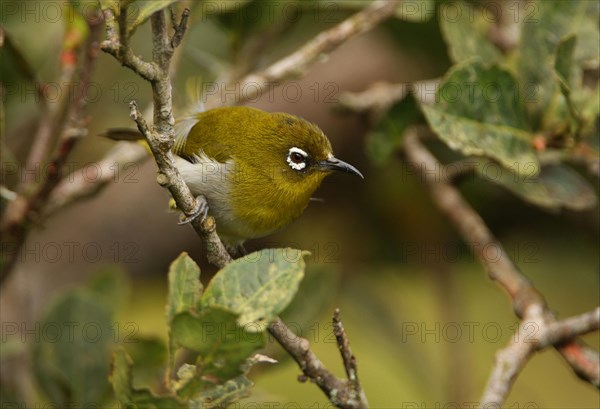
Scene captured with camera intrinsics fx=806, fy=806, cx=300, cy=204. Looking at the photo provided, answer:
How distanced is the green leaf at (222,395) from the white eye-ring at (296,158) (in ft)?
4.41

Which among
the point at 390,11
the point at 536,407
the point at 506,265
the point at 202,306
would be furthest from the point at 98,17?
the point at 536,407

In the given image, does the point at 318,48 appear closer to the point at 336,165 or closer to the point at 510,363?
the point at 336,165

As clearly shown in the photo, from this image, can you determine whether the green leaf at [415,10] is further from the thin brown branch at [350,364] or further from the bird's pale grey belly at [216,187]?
the thin brown branch at [350,364]

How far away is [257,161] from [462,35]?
920 millimetres

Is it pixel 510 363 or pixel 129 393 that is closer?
pixel 129 393

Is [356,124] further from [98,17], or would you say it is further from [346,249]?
[98,17]

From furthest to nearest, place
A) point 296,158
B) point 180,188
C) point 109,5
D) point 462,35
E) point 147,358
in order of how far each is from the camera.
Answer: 1. point 296,158
2. point 462,35
3. point 147,358
4. point 180,188
5. point 109,5

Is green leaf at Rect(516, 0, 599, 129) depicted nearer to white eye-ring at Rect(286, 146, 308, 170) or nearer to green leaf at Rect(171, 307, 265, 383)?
white eye-ring at Rect(286, 146, 308, 170)

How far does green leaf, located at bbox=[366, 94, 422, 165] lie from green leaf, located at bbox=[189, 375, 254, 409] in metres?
1.46

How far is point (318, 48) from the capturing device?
3086 mm

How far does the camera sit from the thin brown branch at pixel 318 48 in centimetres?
310

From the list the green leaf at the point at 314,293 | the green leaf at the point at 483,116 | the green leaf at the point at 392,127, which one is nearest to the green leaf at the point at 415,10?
the green leaf at the point at 392,127

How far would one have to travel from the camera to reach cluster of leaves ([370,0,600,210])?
274 centimetres

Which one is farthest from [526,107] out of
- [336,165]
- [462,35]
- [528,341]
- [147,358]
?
[147,358]
